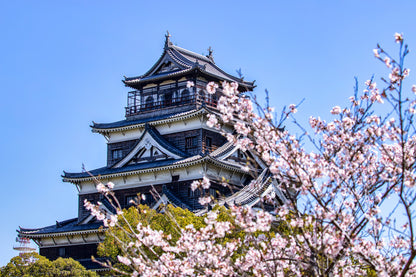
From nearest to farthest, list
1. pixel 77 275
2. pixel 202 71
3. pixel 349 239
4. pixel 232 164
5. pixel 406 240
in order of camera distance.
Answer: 1. pixel 349 239
2. pixel 406 240
3. pixel 77 275
4. pixel 232 164
5. pixel 202 71

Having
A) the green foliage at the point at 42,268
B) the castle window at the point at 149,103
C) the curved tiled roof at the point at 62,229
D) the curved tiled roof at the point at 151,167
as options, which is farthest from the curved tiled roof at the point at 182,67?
the green foliage at the point at 42,268

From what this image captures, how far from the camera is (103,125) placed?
3741 cm

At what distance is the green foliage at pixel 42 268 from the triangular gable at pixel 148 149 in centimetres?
783

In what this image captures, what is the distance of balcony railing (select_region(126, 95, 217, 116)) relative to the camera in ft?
115

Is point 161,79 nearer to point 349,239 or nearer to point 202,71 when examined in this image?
point 202,71

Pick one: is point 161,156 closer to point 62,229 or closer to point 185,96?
point 185,96

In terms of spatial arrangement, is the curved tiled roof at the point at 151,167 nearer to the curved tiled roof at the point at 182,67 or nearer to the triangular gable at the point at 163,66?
the curved tiled roof at the point at 182,67

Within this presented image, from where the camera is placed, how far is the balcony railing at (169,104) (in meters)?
35.0

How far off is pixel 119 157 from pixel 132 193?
365cm

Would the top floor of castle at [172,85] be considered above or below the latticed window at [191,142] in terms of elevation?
above

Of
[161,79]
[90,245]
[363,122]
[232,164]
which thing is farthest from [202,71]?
[363,122]

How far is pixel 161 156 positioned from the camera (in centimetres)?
3362

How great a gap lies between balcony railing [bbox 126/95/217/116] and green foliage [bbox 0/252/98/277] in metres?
11.4

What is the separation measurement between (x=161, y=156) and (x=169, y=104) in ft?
13.4
